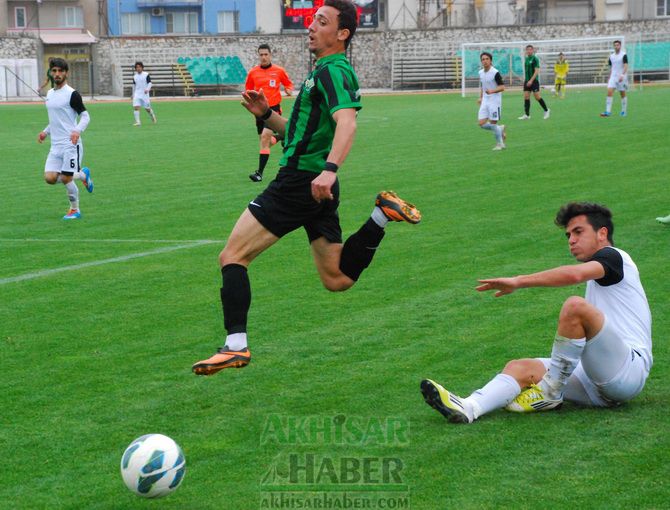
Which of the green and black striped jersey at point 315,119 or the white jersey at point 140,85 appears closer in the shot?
the green and black striped jersey at point 315,119

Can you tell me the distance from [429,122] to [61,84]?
18.1 m

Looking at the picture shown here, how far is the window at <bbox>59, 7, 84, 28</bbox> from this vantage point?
73.9 metres

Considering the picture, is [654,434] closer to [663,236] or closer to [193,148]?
[663,236]

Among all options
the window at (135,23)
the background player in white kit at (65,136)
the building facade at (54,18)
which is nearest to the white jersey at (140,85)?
the background player in white kit at (65,136)

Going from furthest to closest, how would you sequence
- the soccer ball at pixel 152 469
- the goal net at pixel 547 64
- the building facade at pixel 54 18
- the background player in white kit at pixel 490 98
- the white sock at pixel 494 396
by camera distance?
the building facade at pixel 54 18 → the goal net at pixel 547 64 → the background player in white kit at pixel 490 98 → the white sock at pixel 494 396 → the soccer ball at pixel 152 469

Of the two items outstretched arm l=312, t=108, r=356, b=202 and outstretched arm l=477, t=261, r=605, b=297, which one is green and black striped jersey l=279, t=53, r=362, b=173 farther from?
outstretched arm l=477, t=261, r=605, b=297

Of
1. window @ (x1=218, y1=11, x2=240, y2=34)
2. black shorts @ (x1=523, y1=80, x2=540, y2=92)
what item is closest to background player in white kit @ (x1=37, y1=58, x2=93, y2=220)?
black shorts @ (x1=523, y1=80, x2=540, y2=92)

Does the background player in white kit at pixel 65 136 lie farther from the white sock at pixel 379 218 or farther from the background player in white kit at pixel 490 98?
the background player in white kit at pixel 490 98

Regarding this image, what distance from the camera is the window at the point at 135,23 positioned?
7556cm

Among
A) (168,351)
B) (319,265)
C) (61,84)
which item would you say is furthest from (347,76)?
(61,84)

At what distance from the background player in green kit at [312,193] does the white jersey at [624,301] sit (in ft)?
4.33

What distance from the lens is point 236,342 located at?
644cm

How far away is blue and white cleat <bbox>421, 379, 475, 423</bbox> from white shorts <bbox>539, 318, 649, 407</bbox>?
2.34 feet

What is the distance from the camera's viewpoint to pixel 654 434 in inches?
224
